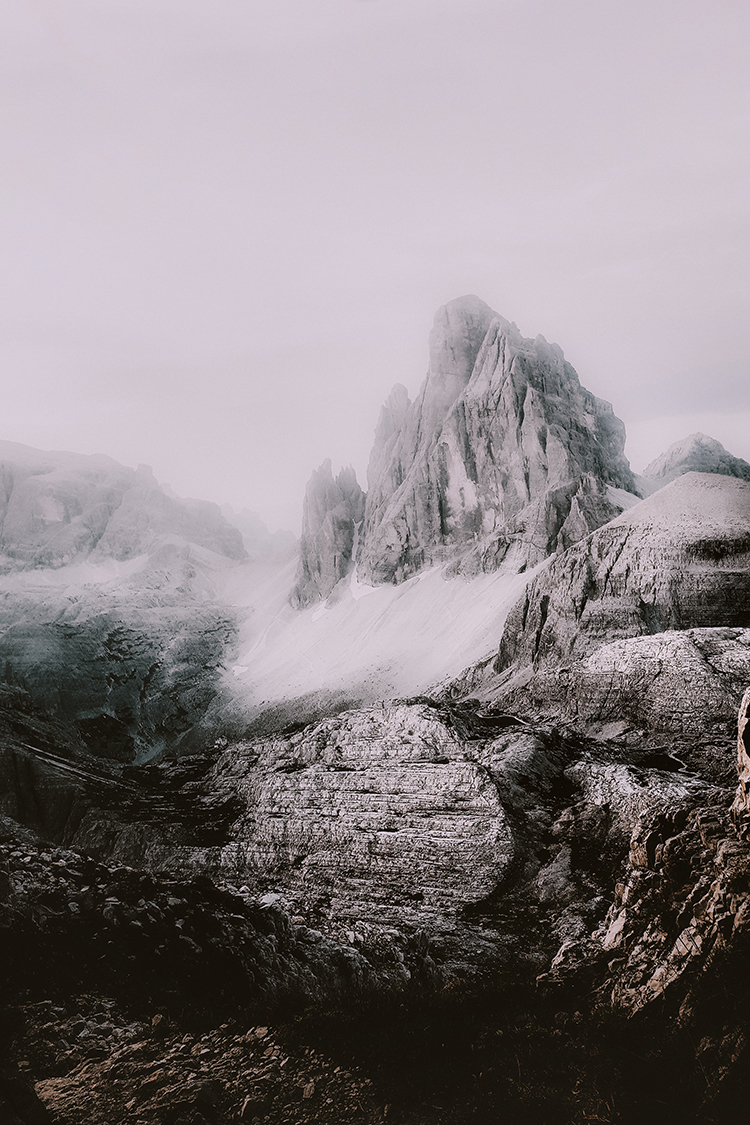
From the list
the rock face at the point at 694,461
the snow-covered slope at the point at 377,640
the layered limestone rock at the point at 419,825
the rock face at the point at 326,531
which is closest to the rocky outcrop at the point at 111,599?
the snow-covered slope at the point at 377,640

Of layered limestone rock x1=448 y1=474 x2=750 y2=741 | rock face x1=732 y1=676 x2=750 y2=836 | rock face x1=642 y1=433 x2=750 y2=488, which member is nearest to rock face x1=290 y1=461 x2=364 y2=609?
rock face x1=642 y1=433 x2=750 y2=488

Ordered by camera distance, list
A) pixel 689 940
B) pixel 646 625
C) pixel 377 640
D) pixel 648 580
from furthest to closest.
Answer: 1. pixel 377 640
2. pixel 648 580
3. pixel 646 625
4. pixel 689 940

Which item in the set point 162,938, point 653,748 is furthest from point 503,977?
point 653,748

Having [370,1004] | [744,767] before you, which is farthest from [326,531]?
[744,767]

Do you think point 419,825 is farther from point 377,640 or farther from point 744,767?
point 377,640

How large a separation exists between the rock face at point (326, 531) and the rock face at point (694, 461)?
Answer: 159 feet

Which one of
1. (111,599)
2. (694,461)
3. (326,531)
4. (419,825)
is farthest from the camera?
(326,531)

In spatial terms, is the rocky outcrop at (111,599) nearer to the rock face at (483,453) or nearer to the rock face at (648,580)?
the rock face at (483,453)

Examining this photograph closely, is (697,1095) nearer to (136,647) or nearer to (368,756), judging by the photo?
(368,756)

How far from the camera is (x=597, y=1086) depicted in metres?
10.7

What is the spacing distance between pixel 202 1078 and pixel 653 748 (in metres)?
19.3

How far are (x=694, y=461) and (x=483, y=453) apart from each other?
32.7m

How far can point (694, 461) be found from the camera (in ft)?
314

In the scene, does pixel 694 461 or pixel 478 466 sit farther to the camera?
pixel 694 461
